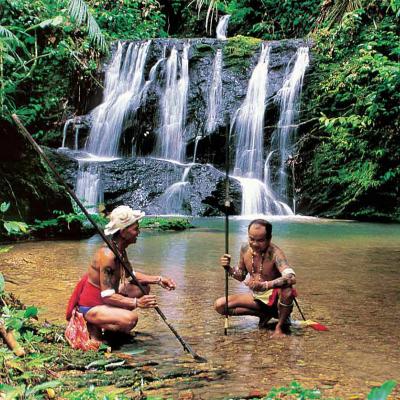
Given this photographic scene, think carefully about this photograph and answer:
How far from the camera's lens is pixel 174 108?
19594 mm

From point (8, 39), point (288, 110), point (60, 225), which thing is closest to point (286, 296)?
point (8, 39)

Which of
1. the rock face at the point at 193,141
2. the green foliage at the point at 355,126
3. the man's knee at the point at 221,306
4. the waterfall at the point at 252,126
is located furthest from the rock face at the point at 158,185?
the man's knee at the point at 221,306

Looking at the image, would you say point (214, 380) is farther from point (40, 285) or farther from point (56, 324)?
point (40, 285)

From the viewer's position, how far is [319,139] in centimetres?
1772

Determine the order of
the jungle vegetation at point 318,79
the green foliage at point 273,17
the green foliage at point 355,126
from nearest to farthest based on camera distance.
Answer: the jungle vegetation at point 318,79 → the green foliage at point 355,126 → the green foliage at point 273,17

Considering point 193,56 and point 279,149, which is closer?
point 279,149

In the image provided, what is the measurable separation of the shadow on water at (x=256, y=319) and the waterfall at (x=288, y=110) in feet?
21.3

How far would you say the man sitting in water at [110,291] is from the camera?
4.25 metres

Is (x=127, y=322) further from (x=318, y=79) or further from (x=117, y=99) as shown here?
(x=117, y=99)

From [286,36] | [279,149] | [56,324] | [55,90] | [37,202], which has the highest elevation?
[286,36]

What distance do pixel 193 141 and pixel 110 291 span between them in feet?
48.2

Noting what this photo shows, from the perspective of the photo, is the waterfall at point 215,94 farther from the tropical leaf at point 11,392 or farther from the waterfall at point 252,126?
the tropical leaf at point 11,392

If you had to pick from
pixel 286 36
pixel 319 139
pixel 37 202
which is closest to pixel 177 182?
pixel 319 139

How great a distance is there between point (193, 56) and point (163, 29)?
6685 millimetres
